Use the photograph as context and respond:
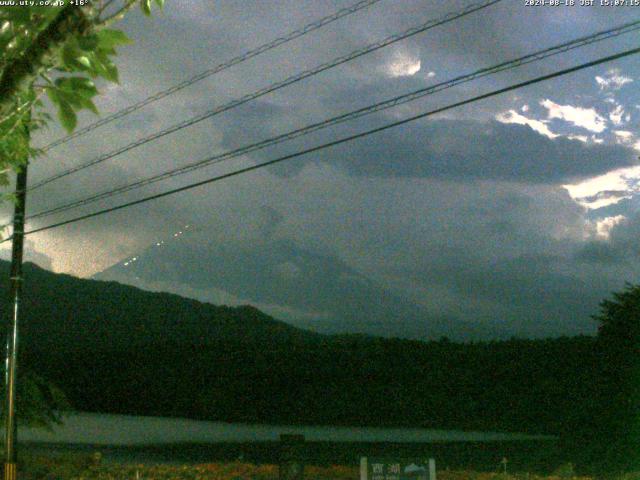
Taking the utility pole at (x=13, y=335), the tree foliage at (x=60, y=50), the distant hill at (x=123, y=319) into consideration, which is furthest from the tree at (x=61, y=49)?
the distant hill at (x=123, y=319)

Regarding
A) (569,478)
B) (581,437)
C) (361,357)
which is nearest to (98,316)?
(361,357)

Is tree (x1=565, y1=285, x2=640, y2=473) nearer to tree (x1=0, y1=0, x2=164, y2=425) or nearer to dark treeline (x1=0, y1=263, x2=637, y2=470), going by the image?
dark treeline (x1=0, y1=263, x2=637, y2=470)

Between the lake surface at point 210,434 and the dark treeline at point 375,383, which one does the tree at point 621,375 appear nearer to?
the dark treeline at point 375,383

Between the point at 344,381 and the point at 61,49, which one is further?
→ the point at 344,381

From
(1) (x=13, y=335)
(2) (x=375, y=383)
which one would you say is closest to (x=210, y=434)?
(2) (x=375, y=383)

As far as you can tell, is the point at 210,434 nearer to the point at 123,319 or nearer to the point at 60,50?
the point at 60,50

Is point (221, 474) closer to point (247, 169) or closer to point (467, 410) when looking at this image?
point (247, 169)

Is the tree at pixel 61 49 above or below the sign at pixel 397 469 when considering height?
above

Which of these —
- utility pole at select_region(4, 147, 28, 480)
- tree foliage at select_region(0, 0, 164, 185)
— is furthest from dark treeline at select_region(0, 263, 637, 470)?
tree foliage at select_region(0, 0, 164, 185)
